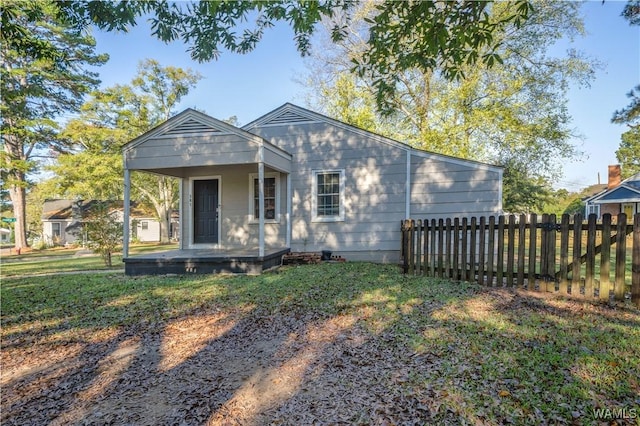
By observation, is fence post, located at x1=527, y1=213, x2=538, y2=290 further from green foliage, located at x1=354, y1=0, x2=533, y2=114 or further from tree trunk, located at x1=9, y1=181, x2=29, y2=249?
tree trunk, located at x1=9, y1=181, x2=29, y2=249

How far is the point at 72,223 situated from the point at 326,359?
36.2 m

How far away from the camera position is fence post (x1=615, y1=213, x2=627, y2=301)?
4520 mm

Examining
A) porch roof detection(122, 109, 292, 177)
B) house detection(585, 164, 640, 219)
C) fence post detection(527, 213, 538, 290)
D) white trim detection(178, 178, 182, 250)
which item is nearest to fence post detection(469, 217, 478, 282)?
fence post detection(527, 213, 538, 290)

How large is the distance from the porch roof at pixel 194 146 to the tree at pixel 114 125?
15.4 metres

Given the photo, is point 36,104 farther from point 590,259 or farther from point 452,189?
point 590,259

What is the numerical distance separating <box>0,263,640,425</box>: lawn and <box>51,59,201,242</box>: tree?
18206 mm

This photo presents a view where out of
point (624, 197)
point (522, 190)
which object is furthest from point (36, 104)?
point (624, 197)

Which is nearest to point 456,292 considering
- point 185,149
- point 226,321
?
point 226,321

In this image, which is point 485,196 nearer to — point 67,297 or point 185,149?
point 185,149

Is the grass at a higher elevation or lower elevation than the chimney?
lower

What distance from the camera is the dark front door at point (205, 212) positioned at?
35.2ft

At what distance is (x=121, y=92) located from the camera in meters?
22.8

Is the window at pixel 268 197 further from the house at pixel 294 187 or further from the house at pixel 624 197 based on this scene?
the house at pixel 624 197

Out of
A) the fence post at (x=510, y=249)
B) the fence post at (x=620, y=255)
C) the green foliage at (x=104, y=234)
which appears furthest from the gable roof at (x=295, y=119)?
the fence post at (x=620, y=255)
